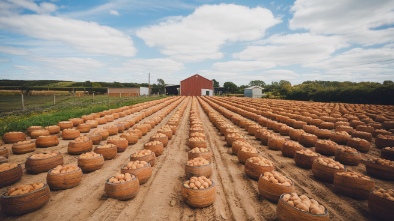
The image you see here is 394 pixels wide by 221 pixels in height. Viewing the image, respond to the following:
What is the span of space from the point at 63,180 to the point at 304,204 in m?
4.82

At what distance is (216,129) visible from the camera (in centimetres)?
1178

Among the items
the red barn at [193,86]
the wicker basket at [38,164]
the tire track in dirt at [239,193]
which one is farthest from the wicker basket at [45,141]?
the red barn at [193,86]

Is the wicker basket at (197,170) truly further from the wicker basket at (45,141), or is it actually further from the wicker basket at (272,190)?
the wicker basket at (45,141)

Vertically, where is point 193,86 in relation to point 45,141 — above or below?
above

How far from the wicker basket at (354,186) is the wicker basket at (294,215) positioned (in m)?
1.70

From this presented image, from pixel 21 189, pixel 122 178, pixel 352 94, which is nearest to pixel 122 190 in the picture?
pixel 122 178

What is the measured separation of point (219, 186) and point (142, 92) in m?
61.6

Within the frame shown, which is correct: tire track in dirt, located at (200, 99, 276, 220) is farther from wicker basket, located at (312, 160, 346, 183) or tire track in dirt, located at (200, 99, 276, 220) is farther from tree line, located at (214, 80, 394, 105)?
tree line, located at (214, 80, 394, 105)

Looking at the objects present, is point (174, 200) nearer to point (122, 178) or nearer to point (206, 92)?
point (122, 178)

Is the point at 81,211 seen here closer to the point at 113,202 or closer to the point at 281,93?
the point at 113,202

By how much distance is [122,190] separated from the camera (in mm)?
4059

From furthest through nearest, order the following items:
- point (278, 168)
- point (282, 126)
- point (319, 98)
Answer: point (319, 98) → point (282, 126) → point (278, 168)

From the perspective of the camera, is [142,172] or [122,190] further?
[142,172]

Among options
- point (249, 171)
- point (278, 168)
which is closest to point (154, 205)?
point (249, 171)
